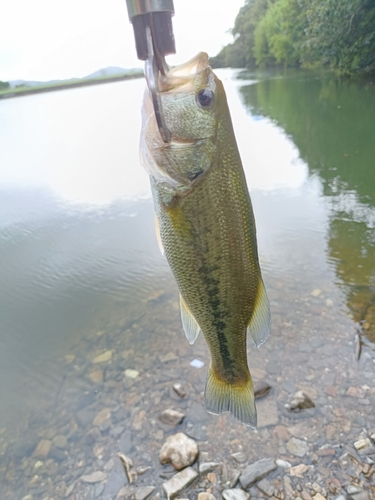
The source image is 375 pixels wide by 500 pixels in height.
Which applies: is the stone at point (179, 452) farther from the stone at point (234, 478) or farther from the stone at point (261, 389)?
the stone at point (261, 389)

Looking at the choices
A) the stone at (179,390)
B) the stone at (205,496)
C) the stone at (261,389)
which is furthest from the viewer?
the stone at (179,390)

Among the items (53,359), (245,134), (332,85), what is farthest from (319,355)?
(332,85)

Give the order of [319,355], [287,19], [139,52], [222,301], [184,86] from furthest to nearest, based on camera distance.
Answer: [287,19]
[319,355]
[222,301]
[184,86]
[139,52]

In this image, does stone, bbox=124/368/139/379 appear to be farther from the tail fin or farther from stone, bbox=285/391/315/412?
the tail fin

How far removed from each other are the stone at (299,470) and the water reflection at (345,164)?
1.60 metres

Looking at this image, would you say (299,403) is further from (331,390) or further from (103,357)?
(103,357)

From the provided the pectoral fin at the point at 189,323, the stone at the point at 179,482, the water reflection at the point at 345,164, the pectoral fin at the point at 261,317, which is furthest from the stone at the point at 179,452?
the water reflection at the point at 345,164

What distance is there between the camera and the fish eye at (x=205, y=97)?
1.50 m

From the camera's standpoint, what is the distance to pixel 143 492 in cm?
288

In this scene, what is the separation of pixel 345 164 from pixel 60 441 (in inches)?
320

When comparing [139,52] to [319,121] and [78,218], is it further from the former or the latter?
[319,121]

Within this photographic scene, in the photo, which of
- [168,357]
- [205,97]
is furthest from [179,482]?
[205,97]

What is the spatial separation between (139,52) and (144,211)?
692 cm

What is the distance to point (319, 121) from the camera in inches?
540
